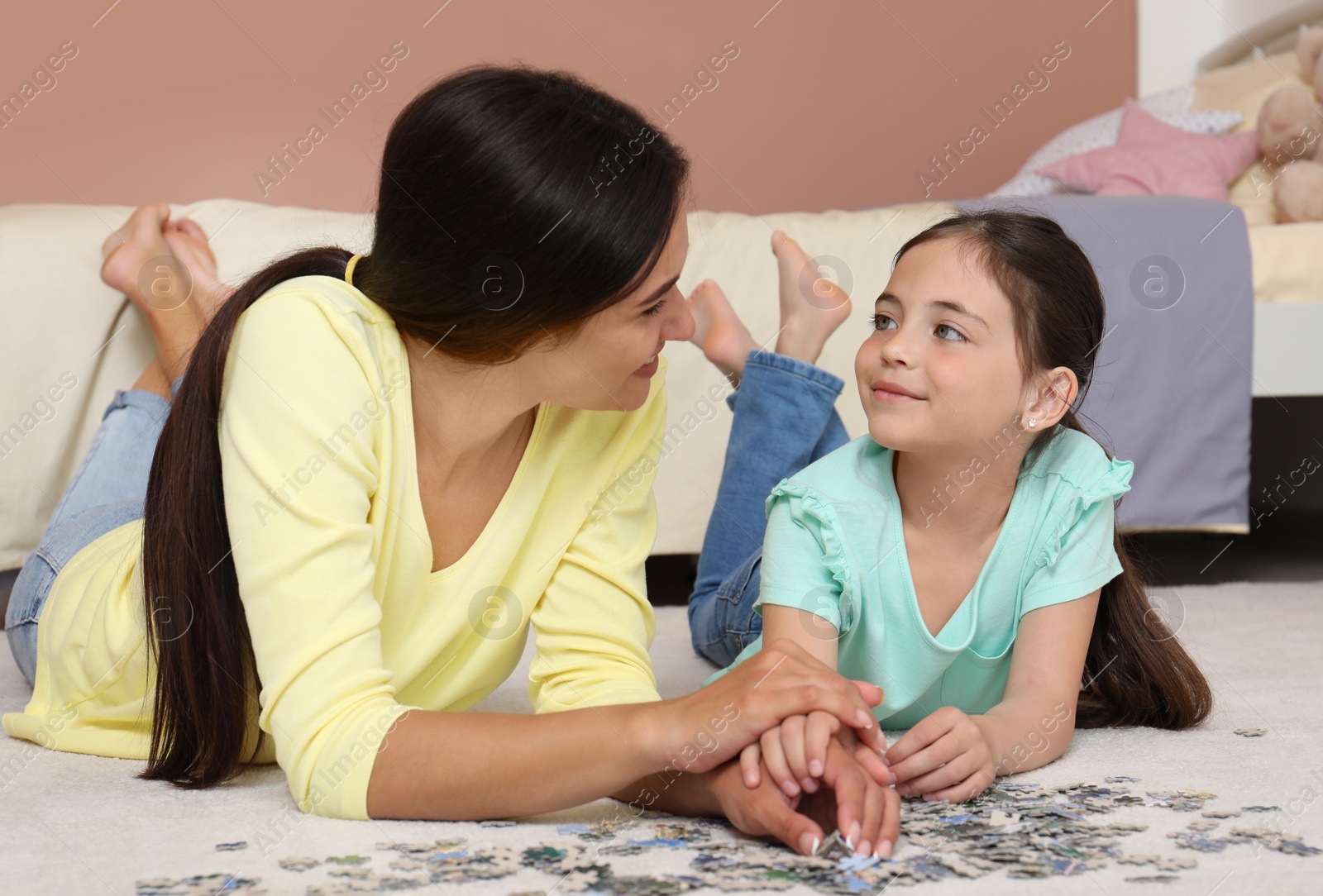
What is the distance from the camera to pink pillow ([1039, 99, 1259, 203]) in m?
2.62

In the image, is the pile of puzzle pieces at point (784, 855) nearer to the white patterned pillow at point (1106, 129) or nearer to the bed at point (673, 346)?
the bed at point (673, 346)

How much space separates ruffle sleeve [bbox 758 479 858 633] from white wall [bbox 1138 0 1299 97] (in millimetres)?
3129

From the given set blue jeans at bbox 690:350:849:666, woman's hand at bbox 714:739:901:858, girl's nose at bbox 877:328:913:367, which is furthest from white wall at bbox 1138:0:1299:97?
woman's hand at bbox 714:739:901:858

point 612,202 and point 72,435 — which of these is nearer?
point 612,202

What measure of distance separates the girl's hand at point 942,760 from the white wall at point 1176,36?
3336 mm

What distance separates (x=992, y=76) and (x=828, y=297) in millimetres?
2335

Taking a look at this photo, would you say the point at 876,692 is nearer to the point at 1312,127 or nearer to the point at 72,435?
the point at 72,435

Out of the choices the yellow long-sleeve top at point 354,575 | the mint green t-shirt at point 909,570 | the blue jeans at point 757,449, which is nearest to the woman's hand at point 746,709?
the yellow long-sleeve top at point 354,575

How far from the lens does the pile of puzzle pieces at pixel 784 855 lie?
74 cm

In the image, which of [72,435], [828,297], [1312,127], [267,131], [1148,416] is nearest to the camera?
[828,297]

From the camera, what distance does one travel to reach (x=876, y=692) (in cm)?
88

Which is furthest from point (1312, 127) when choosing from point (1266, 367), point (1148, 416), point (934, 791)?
point (934, 791)

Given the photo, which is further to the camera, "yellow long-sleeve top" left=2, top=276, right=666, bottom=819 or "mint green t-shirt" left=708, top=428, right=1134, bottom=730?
"mint green t-shirt" left=708, top=428, right=1134, bottom=730

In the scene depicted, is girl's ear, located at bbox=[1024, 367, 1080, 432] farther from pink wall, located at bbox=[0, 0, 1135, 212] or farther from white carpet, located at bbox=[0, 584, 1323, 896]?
pink wall, located at bbox=[0, 0, 1135, 212]
